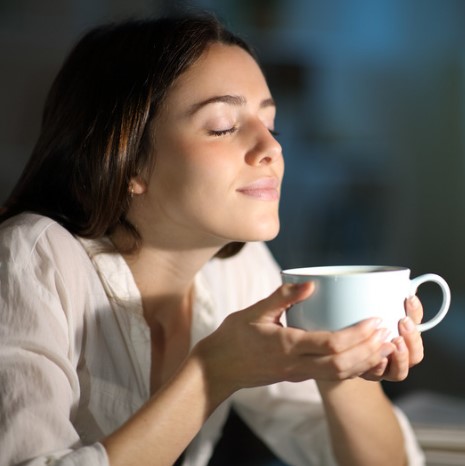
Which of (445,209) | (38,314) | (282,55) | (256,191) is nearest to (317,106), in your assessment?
(282,55)

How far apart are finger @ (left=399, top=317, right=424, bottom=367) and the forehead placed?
442mm

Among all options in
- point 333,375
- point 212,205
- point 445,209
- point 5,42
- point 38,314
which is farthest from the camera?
point 5,42

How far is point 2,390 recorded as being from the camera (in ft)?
2.76

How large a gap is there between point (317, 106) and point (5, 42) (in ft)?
2.35

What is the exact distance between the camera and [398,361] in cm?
80

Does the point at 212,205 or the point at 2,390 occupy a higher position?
the point at 212,205

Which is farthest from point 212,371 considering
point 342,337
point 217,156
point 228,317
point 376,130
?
point 376,130

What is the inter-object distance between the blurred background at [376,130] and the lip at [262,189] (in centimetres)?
50

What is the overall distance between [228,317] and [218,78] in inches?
15.3

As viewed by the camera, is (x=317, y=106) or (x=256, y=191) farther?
(x=317, y=106)

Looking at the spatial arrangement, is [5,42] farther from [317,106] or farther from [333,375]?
[333,375]

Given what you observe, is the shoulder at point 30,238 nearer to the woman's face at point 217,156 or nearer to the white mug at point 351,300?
the woman's face at point 217,156

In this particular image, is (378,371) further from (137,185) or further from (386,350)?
(137,185)

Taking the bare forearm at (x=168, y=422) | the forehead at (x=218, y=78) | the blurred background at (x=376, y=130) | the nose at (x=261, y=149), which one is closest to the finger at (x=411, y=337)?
the bare forearm at (x=168, y=422)
